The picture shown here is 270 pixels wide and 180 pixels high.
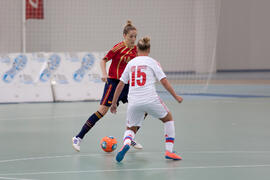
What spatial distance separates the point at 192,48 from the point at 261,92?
10.6m

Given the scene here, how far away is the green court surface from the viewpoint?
524 centimetres

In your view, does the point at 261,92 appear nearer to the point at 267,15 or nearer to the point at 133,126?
the point at 133,126

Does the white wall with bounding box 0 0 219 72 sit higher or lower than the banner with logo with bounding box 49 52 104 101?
higher

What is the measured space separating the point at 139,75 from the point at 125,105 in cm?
760

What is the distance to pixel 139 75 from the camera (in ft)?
18.9

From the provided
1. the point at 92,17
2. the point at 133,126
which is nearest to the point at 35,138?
the point at 133,126

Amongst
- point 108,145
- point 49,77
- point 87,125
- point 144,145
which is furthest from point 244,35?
point 108,145

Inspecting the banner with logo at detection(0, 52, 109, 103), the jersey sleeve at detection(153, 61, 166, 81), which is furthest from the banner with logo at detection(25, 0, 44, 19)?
the jersey sleeve at detection(153, 61, 166, 81)

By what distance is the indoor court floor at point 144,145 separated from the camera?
5238 millimetres

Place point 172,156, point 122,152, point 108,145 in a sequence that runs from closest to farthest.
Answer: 1. point 122,152
2. point 172,156
3. point 108,145

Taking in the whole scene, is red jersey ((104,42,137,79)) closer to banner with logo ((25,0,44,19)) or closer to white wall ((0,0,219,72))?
banner with logo ((25,0,44,19))

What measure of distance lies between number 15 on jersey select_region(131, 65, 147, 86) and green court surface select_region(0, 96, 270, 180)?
0.93 metres

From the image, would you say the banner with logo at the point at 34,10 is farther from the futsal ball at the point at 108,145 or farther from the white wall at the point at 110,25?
the futsal ball at the point at 108,145

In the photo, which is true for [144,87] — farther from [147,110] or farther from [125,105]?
[125,105]
